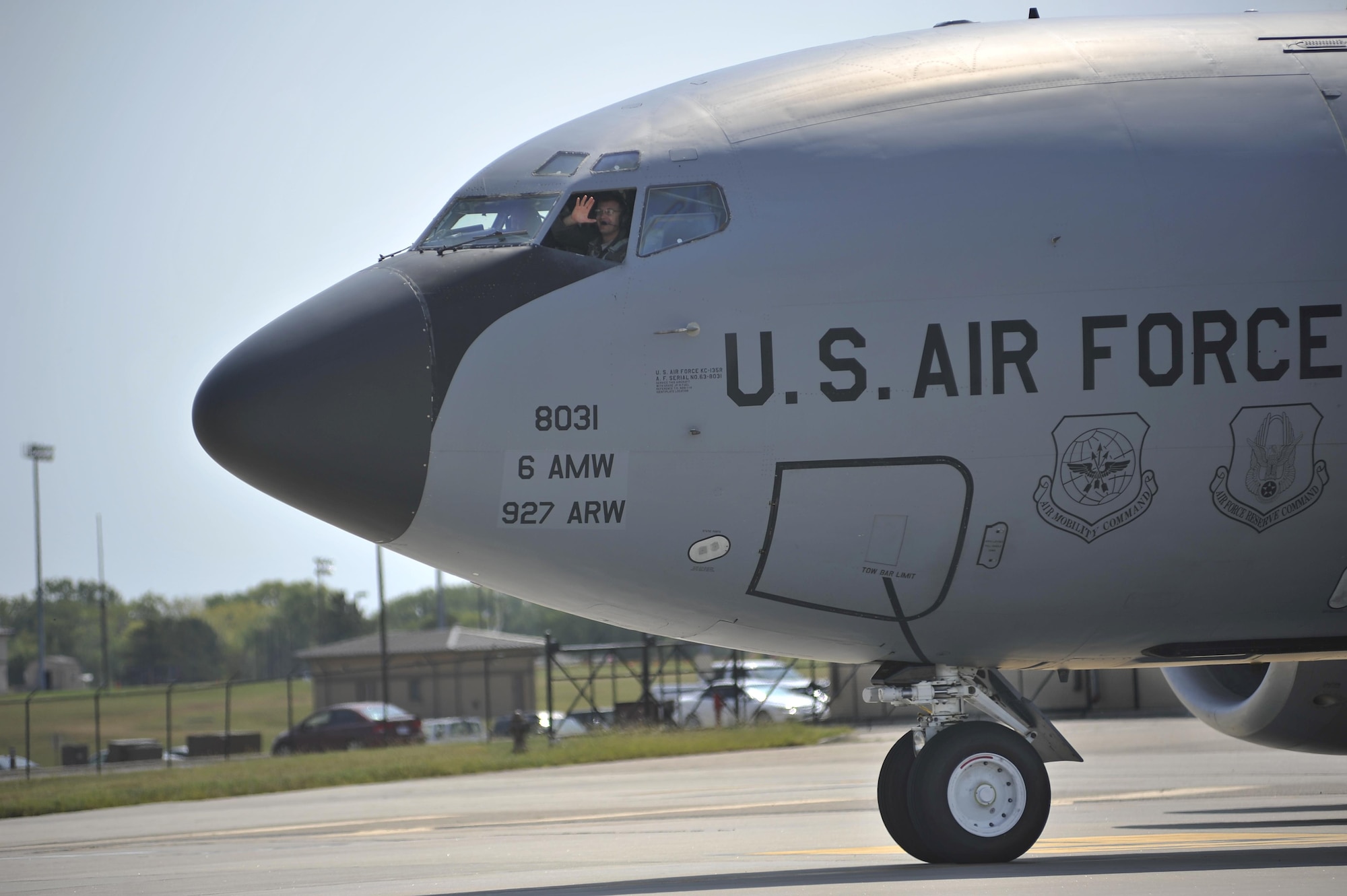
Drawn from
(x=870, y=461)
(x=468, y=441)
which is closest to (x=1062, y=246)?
(x=870, y=461)

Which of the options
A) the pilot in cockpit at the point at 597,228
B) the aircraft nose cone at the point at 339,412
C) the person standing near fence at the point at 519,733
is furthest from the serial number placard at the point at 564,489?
the person standing near fence at the point at 519,733

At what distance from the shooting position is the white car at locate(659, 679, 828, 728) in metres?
32.7

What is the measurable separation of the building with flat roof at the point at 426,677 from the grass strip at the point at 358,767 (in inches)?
1481

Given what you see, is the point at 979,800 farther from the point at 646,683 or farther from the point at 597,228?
the point at 646,683

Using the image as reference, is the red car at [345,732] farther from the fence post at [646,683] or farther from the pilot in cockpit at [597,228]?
the pilot in cockpit at [597,228]

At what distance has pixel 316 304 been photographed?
7.43 metres

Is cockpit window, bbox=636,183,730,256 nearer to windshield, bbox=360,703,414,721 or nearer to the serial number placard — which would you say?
the serial number placard

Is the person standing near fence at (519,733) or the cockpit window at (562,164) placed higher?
the cockpit window at (562,164)

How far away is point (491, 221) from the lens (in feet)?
25.3

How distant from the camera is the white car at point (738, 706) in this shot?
3272 cm

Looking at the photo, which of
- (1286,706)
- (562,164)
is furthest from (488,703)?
(562,164)

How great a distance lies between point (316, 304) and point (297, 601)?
568 feet

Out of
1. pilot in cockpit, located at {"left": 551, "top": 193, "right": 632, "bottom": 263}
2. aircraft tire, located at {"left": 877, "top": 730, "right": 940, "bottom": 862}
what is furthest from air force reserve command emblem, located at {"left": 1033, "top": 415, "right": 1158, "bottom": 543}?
pilot in cockpit, located at {"left": 551, "top": 193, "right": 632, "bottom": 263}

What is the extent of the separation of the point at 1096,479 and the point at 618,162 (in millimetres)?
3062
